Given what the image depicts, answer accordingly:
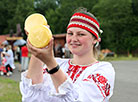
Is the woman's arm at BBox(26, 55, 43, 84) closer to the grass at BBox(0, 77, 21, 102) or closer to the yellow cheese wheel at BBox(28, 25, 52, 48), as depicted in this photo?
the yellow cheese wheel at BBox(28, 25, 52, 48)

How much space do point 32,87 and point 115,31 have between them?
37932mm

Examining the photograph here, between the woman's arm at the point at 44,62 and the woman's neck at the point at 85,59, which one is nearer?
the woman's arm at the point at 44,62

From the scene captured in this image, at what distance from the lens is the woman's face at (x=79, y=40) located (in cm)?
169

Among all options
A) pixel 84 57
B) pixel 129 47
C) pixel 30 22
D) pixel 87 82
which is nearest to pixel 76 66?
pixel 84 57

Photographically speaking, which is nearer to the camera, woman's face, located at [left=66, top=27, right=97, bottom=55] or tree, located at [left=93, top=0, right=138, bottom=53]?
woman's face, located at [left=66, top=27, right=97, bottom=55]

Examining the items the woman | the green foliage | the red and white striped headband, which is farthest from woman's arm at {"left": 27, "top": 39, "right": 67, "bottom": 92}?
the green foliage

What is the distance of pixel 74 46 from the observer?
5.72 feet

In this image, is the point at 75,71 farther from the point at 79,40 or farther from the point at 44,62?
the point at 44,62

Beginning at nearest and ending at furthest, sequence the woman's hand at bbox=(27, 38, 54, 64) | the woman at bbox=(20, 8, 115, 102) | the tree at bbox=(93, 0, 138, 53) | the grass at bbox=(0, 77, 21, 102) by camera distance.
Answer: the woman's hand at bbox=(27, 38, 54, 64) → the woman at bbox=(20, 8, 115, 102) → the grass at bbox=(0, 77, 21, 102) → the tree at bbox=(93, 0, 138, 53)

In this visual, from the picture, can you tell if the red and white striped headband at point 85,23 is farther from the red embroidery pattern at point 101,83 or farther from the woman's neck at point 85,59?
the red embroidery pattern at point 101,83

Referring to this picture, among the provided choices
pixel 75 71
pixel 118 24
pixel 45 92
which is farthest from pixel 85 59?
pixel 118 24

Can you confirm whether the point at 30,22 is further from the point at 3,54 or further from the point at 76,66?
the point at 3,54

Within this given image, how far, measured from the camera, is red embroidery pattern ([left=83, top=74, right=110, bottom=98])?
1.54 meters

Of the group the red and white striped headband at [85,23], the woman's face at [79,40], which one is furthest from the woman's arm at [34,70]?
the red and white striped headband at [85,23]
